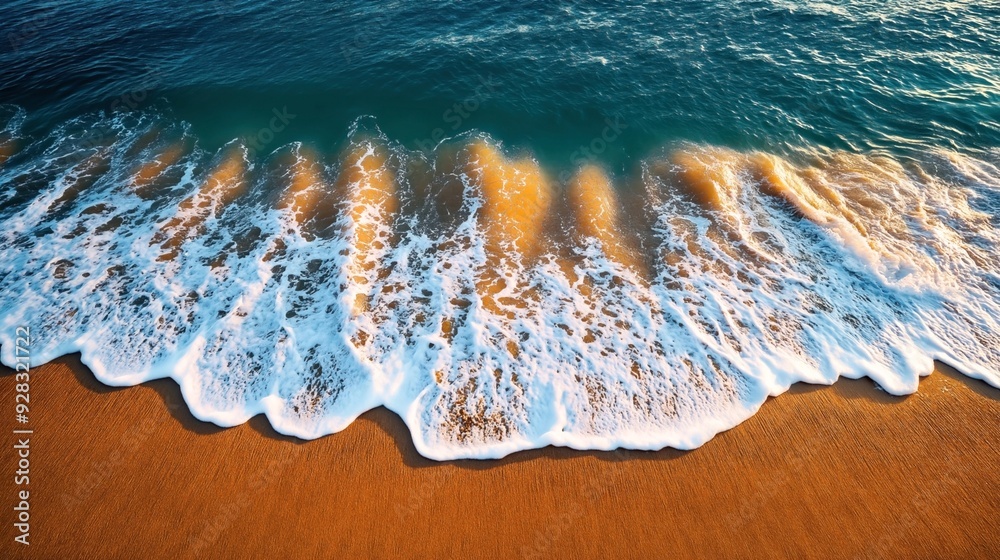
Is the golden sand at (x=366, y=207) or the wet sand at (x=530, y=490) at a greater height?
the golden sand at (x=366, y=207)

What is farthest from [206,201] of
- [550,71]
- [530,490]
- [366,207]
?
[550,71]

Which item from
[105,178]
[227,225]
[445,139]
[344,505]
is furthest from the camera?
[445,139]

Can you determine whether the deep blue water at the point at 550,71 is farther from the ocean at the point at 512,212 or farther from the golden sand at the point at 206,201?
the golden sand at the point at 206,201

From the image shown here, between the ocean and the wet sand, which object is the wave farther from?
the wet sand

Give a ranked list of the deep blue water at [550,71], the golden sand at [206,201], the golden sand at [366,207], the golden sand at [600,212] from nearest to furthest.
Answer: the golden sand at [366,207]
the golden sand at [600,212]
the golden sand at [206,201]
the deep blue water at [550,71]

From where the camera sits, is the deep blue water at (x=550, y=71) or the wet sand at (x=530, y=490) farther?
the deep blue water at (x=550, y=71)

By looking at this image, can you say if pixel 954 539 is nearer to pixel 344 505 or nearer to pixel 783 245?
pixel 783 245

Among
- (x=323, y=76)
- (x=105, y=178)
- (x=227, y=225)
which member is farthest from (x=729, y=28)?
(x=105, y=178)

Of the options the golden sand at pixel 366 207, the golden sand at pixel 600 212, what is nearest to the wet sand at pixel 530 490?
the golden sand at pixel 366 207
